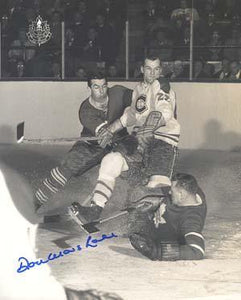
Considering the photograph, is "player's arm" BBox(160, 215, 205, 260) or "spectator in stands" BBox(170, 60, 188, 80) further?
"spectator in stands" BBox(170, 60, 188, 80)

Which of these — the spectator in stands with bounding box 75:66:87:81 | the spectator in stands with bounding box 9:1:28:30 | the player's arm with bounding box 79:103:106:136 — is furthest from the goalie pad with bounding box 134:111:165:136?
the spectator in stands with bounding box 9:1:28:30

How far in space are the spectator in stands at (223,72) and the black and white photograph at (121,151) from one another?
16 millimetres

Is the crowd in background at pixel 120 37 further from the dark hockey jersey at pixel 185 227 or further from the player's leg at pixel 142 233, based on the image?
the dark hockey jersey at pixel 185 227

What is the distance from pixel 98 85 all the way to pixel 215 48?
6312mm

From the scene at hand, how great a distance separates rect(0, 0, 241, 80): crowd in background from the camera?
14672mm

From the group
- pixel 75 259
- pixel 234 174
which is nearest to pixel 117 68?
pixel 234 174

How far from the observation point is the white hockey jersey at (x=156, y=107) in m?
8.26

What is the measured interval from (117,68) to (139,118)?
6.64 metres

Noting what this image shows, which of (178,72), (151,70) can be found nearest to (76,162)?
(151,70)

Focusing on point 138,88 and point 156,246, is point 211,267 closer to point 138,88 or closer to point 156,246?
point 156,246

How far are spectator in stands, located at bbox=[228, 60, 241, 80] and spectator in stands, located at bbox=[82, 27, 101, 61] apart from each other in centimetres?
211

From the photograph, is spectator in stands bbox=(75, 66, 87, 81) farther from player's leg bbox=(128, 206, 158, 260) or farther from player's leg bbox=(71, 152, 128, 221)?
player's leg bbox=(128, 206, 158, 260)

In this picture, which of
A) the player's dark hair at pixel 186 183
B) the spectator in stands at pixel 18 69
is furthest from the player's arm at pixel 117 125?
the spectator in stands at pixel 18 69

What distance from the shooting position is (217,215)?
9438 mm
